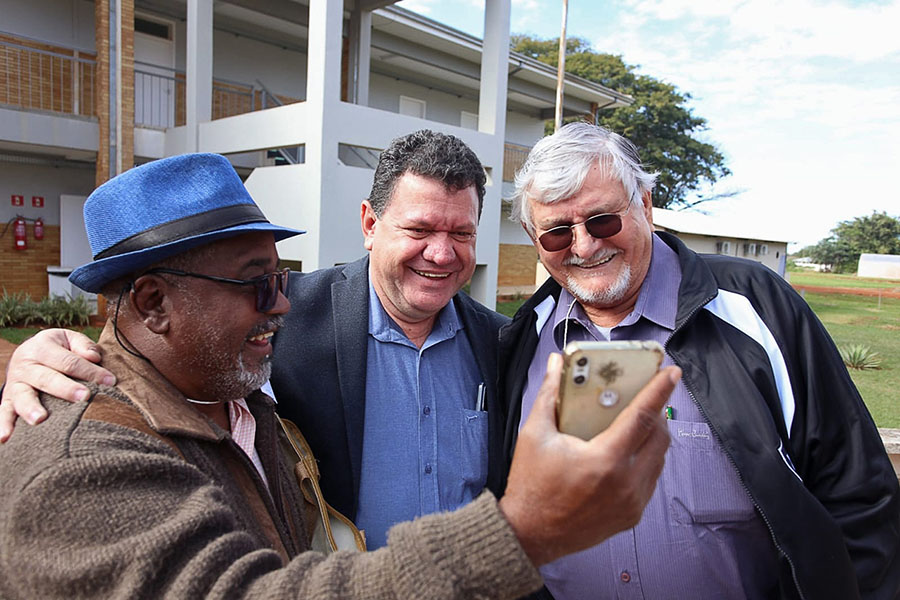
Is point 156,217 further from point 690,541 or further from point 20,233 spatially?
point 20,233

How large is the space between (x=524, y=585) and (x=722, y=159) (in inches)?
1609

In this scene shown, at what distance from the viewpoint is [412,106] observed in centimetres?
1864

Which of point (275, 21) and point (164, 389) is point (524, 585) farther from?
point (275, 21)

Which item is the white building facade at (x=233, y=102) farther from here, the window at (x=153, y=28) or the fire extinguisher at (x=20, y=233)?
the fire extinguisher at (x=20, y=233)

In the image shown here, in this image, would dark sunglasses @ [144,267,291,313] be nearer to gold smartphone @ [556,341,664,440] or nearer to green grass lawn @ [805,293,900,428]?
gold smartphone @ [556,341,664,440]

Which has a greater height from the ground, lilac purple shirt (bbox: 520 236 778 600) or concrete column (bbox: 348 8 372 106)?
concrete column (bbox: 348 8 372 106)

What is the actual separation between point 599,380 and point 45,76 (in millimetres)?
14540

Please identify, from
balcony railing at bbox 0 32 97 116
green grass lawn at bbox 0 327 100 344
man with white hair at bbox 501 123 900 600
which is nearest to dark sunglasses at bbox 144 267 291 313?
man with white hair at bbox 501 123 900 600

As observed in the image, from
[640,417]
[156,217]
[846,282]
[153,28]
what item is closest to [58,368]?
[156,217]

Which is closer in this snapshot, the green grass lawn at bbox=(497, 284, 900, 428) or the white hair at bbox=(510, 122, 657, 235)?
the white hair at bbox=(510, 122, 657, 235)

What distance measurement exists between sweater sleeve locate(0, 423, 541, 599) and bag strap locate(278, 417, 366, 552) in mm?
890

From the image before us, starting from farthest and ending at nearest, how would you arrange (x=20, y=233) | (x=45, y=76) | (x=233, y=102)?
(x=233, y=102)
(x=20, y=233)
(x=45, y=76)

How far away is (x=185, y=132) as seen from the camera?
12.1m

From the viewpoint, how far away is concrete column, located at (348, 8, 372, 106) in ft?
45.2
